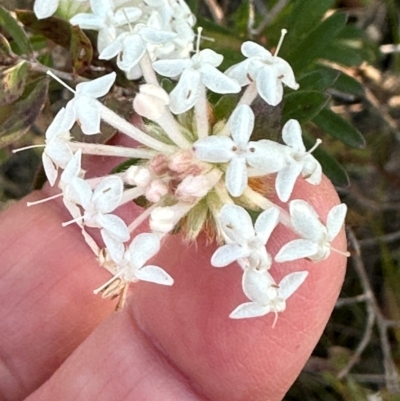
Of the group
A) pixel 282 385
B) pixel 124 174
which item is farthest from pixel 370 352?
pixel 124 174

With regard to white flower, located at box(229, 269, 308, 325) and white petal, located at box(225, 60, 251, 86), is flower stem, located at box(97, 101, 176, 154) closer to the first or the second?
white petal, located at box(225, 60, 251, 86)

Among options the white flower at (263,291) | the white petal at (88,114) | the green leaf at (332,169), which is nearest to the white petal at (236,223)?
the white flower at (263,291)

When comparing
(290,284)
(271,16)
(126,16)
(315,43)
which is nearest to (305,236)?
(290,284)

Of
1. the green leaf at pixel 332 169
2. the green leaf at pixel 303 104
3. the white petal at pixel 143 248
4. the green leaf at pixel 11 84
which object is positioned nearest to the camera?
the white petal at pixel 143 248

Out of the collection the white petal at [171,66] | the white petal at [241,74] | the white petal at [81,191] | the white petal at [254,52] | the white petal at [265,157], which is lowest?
the white petal at [265,157]

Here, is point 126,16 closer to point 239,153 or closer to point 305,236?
point 239,153

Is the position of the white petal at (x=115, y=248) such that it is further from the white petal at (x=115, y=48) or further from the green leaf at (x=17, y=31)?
the green leaf at (x=17, y=31)
